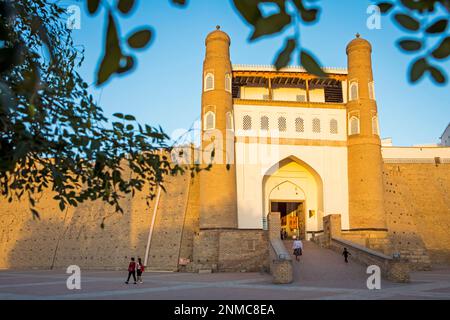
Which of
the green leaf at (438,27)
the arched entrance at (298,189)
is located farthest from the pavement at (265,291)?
the green leaf at (438,27)

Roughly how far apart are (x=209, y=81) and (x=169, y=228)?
8.68m

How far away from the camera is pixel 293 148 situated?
2744 centimetres

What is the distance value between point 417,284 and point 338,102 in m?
15.4

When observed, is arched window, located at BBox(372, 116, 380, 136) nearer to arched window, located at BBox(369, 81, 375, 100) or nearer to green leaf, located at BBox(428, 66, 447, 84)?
arched window, located at BBox(369, 81, 375, 100)

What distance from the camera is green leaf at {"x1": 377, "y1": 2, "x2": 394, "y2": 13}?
2.30 meters

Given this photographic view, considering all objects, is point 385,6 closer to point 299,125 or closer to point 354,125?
point 299,125

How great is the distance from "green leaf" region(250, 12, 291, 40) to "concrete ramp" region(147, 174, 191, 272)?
76.6 feet

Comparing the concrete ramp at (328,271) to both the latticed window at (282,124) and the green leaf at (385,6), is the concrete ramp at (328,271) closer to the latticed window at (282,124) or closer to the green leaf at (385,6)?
the latticed window at (282,124)

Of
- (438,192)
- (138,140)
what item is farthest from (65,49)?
(438,192)

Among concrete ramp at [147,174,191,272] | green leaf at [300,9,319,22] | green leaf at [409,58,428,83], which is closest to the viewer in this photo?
green leaf at [300,9,319,22]

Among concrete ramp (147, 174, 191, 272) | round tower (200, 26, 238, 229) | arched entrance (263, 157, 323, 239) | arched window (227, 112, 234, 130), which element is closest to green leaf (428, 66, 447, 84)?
round tower (200, 26, 238, 229)

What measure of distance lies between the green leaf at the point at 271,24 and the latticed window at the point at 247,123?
2516 cm
